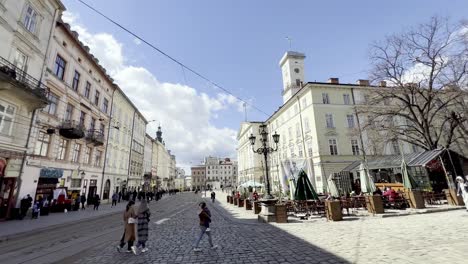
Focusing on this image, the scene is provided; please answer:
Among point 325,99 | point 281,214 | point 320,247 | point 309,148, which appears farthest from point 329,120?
point 320,247

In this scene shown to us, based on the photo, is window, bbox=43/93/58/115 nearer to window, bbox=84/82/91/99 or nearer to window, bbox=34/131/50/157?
window, bbox=34/131/50/157

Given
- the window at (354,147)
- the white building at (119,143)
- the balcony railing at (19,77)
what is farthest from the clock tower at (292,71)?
the balcony railing at (19,77)

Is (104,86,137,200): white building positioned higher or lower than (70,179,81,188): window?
higher

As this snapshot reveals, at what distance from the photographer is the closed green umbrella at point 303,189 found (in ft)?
43.3

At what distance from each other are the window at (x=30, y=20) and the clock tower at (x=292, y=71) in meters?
43.0

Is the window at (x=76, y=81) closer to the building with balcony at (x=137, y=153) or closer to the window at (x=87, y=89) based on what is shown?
the window at (x=87, y=89)

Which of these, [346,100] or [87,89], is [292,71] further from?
[87,89]

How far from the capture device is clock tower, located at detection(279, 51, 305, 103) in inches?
1968

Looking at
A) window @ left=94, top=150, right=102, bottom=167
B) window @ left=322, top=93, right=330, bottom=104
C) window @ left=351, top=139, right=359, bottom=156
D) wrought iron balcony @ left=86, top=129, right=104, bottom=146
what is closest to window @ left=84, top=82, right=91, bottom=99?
wrought iron balcony @ left=86, top=129, right=104, bottom=146

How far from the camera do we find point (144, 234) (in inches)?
281

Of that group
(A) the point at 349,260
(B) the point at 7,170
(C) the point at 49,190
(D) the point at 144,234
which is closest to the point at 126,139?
(C) the point at 49,190

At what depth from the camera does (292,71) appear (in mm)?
50781

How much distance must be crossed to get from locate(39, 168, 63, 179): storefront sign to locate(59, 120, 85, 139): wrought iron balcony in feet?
10.8

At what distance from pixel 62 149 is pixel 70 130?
2257mm
